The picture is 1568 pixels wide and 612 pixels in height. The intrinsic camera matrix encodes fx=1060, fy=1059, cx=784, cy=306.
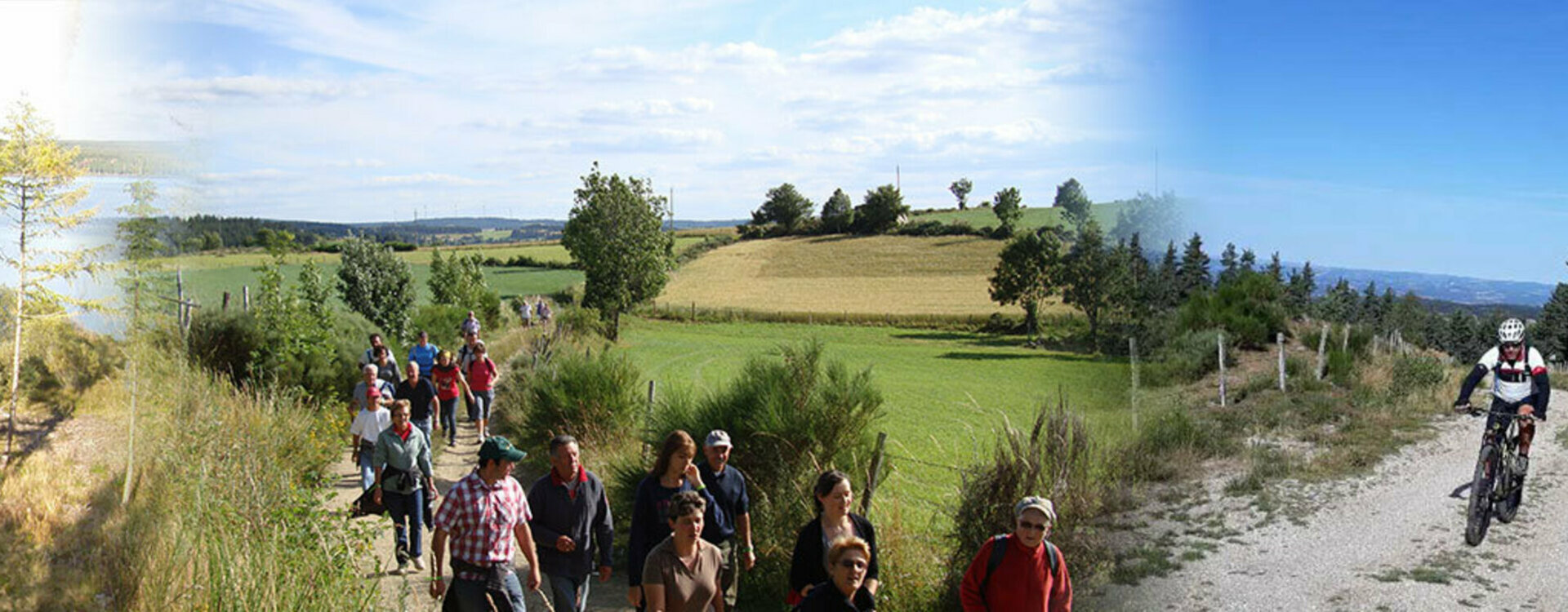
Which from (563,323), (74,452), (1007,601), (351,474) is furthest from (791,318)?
(1007,601)

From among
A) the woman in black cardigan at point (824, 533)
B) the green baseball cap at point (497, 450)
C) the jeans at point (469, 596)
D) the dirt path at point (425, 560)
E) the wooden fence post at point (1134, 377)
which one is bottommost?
the dirt path at point (425, 560)

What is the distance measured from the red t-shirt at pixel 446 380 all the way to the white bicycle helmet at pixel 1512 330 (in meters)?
10.0

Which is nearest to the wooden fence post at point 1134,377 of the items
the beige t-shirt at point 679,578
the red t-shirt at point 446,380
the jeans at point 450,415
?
the beige t-shirt at point 679,578

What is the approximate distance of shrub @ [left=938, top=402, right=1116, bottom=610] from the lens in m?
6.80

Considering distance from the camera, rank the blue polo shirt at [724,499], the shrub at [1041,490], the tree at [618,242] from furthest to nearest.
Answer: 1. the tree at [618,242]
2. the shrub at [1041,490]
3. the blue polo shirt at [724,499]

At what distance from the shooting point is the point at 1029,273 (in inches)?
559

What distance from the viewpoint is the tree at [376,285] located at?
27.1m

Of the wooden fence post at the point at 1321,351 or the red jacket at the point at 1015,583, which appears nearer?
the red jacket at the point at 1015,583

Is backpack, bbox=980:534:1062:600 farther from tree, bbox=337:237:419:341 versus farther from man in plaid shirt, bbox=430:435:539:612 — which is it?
tree, bbox=337:237:419:341

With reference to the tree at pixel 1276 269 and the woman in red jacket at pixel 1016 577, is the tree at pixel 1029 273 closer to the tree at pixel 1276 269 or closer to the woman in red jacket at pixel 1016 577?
the tree at pixel 1276 269

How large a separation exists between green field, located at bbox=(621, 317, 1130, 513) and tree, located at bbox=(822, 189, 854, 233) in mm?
2954

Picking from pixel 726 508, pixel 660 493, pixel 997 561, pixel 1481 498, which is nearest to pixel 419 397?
pixel 726 508

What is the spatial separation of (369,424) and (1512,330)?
8.71m

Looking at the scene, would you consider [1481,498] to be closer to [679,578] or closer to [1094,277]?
[1094,277]
